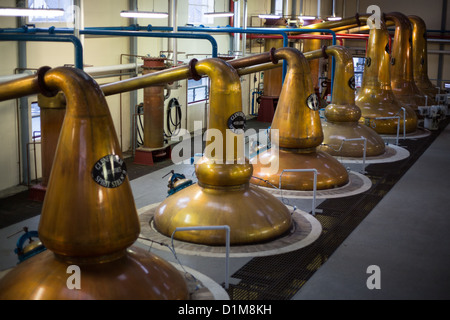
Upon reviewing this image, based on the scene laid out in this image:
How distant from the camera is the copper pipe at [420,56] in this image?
20.2m

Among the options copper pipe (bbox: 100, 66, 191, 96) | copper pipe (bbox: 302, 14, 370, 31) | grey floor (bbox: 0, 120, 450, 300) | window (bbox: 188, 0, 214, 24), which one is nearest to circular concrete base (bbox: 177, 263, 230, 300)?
grey floor (bbox: 0, 120, 450, 300)

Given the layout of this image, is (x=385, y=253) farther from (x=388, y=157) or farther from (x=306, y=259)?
(x=388, y=157)

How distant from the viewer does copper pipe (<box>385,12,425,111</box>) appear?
18.3 metres

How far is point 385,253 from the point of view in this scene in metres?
7.61

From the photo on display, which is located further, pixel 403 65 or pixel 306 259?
pixel 403 65

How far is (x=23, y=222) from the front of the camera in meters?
8.97

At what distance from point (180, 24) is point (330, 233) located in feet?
33.9

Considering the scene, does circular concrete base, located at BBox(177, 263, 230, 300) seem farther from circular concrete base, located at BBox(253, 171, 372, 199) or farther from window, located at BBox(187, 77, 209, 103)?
window, located at BBox(187, 77, 209, 103)

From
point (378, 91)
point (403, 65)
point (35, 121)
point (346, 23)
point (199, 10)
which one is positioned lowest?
point (35, 121)

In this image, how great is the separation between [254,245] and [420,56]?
15.1 m

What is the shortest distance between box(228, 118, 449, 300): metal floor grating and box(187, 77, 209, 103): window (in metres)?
8.57

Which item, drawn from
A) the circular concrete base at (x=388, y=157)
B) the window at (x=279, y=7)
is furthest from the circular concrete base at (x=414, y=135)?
the window at (x=279, y=7)

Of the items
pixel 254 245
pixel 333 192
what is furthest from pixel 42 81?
pixel 333 192
